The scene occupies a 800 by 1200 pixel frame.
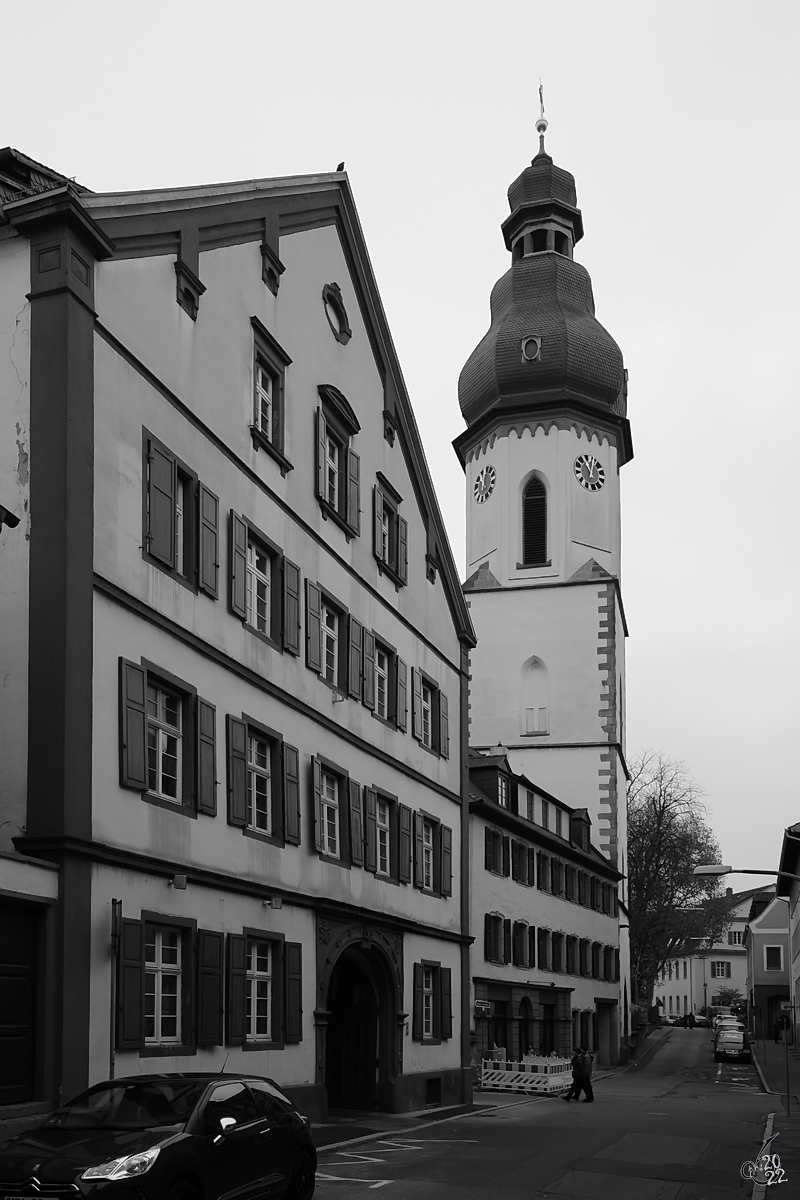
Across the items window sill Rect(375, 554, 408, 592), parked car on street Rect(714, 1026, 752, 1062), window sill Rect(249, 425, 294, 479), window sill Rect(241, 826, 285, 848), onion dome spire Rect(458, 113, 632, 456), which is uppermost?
onion dome spire Rect(458, 113, 632, 456)

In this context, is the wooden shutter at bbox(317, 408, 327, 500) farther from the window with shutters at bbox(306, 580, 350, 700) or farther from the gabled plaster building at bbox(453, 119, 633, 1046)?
the gabled plaster building at bbox(453, 119, 633, 1046)

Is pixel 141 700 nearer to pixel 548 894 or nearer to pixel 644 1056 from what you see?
pixel 548 894

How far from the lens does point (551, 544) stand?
61.8 meters

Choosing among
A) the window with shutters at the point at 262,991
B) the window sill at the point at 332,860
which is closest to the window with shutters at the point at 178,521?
the window with shutters at the point at 262,991

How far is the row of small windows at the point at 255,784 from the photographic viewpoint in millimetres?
18406

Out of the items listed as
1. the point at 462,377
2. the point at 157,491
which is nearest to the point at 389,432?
the point at 157,491

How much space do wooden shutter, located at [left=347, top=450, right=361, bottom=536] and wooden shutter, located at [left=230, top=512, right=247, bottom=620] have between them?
5.00 m

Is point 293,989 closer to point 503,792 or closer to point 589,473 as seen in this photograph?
point 503,792

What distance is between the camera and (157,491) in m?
19.3

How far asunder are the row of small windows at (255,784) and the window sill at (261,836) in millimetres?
20

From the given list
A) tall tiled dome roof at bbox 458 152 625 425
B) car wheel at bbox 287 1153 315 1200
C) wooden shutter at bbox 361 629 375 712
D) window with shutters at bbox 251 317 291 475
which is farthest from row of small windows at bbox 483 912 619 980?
car wheel at bbox 287 1153 315 1200

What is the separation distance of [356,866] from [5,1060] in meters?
11.5

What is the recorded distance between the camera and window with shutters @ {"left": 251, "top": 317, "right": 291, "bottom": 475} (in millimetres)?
23434

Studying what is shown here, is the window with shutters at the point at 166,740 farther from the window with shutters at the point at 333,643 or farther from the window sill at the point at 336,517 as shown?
the window sill at the point at 336,517
